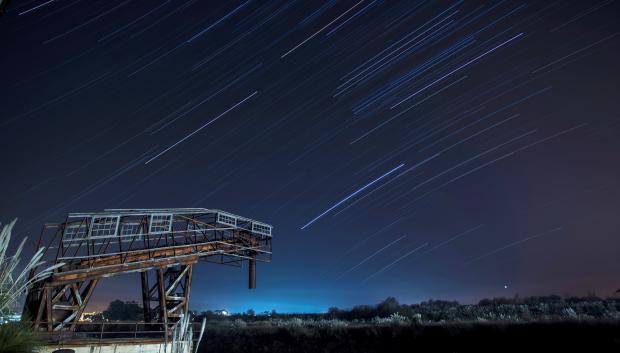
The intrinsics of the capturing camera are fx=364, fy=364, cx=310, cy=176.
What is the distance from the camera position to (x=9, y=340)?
4.85 metres

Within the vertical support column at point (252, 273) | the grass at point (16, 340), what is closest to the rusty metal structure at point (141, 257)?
the vertical support column at point (252, 273)

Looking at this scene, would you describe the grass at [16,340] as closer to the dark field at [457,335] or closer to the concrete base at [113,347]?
the concrete base at [113,347]

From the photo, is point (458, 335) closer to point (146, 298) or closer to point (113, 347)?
point (113, 347)

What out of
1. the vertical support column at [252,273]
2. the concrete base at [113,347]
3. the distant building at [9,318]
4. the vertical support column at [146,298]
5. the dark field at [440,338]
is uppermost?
the vertical support column at [252,273]

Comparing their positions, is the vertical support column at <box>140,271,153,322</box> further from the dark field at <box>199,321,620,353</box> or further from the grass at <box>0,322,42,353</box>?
the grass at <box>0,322,42,353</box>

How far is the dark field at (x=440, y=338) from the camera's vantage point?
13184 millimetres

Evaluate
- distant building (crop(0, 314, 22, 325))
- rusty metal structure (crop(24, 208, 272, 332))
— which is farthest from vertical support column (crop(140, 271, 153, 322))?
distant building (crop(0, 314, 22, 325))

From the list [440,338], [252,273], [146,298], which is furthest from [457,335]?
[146,298]

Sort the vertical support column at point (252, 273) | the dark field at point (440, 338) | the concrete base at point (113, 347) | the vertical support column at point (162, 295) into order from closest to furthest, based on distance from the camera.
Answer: the dark field at point (440, 338) < the concrete base at point (113, 347) < the vertical support column at point (162, 295) < the vertical support column at point (252, 273)

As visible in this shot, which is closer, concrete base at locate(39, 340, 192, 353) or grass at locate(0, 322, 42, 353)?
grass at locate(0, 322, 42, 353)

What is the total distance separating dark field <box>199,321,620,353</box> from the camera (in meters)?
13.2

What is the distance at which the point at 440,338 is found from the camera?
60.7 feet

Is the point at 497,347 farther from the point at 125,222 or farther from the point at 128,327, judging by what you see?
the point at 128,327

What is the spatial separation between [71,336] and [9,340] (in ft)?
A: 45.7
